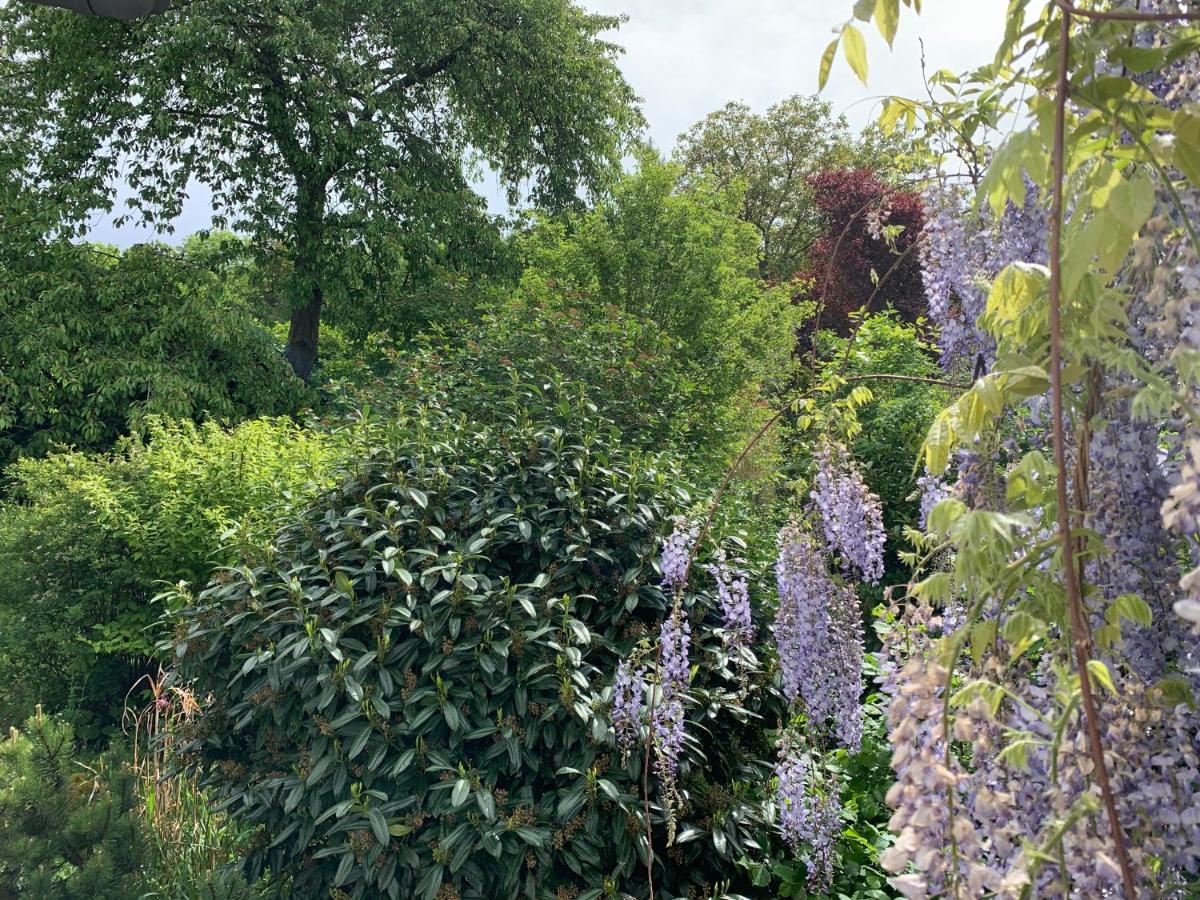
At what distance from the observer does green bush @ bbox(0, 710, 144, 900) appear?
8.14 ft

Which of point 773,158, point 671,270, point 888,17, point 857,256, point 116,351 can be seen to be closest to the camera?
point 888,17

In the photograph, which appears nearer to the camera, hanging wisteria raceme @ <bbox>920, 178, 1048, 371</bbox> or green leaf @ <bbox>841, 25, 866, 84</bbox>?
green leaf @ <bbox>841, 25, 866, 84</bbox>

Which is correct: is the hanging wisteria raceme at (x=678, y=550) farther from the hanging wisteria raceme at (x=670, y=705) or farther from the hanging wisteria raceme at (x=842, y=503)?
the hanging wisteria raceme at (x=842, y=503)

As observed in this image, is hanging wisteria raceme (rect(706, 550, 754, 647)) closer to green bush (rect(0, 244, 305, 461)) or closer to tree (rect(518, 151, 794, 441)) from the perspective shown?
tree (rect(518, 151, 794, 441))

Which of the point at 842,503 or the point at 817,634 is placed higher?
the point at 842,503

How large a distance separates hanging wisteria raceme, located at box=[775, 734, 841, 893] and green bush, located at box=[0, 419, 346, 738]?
12.5ft

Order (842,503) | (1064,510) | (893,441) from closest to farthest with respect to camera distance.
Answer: (1064,510) → (842,503) → (893,441)

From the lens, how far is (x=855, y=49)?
1.00 meters

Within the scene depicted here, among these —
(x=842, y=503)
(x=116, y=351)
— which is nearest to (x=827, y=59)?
(x=842, y=503)

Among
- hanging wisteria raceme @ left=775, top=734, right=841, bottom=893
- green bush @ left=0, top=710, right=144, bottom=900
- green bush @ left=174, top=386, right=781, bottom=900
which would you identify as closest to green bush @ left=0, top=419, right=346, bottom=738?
green bush @ left=174, top=386, right=781, bottom=900

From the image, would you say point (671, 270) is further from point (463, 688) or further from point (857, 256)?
point (463, 688)

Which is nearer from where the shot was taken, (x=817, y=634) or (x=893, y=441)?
(x=817, y=634)

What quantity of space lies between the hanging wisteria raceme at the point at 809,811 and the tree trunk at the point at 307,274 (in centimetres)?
1061

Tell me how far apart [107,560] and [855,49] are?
6045 millimetres
